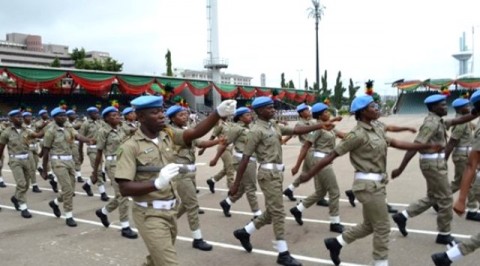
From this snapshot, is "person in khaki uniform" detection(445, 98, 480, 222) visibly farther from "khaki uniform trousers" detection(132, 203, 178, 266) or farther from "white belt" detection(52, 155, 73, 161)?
"white belt" detection(52, 155, 73, 161)

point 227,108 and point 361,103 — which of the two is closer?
point 227,108

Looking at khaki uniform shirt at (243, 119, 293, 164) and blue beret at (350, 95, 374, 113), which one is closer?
blue beret at (350, 95, 374, 113)

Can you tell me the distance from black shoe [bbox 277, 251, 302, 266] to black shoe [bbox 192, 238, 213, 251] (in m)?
1.14

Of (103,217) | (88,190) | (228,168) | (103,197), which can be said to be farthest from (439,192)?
(88,190)

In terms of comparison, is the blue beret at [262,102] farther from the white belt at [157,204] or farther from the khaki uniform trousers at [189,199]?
the white belt at [157,204]

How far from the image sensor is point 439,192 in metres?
5.80

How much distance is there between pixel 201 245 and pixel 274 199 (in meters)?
1.41

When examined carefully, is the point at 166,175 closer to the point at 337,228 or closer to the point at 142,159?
the point at 142,159

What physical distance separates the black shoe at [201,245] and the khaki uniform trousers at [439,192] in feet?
10.1

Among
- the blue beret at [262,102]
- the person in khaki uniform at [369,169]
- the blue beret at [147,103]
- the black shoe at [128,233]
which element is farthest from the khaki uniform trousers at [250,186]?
the blue beret at [147,103]

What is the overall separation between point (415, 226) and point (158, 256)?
464cm

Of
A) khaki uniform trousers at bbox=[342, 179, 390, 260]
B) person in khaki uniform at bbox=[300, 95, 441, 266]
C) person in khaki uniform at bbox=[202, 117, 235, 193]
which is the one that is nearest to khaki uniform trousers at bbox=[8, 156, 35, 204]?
person in khaki uniform at bbox=[202, 117, 235, 193]

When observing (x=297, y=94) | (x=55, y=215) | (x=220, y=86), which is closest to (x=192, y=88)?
(x=220, y=86)

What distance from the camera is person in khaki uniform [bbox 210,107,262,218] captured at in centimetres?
744
